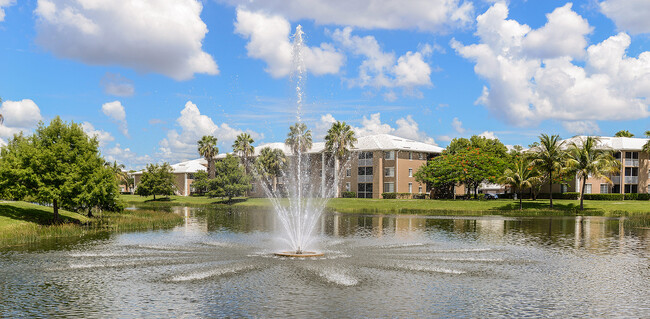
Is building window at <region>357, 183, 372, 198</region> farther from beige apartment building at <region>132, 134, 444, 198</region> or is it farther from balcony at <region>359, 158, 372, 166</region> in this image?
balcony at <region>359, 158, 372, 166</region>

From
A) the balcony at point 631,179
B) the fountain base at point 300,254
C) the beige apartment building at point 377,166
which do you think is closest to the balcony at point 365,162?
the beige apartment building at point 377,166

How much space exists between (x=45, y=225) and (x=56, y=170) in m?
4.75

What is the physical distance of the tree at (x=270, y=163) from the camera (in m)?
116

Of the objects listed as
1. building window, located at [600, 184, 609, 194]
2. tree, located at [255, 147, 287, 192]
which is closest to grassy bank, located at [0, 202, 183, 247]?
tree, located at [255, 147, 287, 192]

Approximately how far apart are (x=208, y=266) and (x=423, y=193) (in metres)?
85.2

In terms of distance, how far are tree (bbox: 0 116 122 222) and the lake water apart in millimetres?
8875

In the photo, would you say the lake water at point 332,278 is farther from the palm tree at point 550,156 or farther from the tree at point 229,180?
the tree at point 229,180

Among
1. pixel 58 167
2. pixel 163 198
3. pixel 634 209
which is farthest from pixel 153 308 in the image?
pixel 163 198

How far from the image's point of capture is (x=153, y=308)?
17172 mm

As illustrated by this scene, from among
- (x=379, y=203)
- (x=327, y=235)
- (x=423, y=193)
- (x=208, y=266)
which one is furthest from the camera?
(x=423, y=193)

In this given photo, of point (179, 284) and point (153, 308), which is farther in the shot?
point (179, 284)

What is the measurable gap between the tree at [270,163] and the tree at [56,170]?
6732 cm

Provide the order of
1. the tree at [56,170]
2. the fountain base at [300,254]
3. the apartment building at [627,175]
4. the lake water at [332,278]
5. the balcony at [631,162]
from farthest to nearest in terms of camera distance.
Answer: the balcony at [631,162] → the apartment building at [627,175] → the tree at [56,170] → the fountain base at [300,254] → the lake water at [332,278]

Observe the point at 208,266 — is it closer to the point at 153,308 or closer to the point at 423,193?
the point at 153,308
